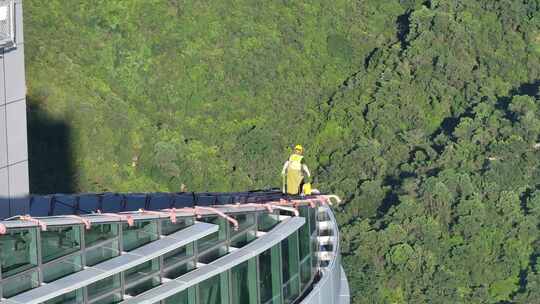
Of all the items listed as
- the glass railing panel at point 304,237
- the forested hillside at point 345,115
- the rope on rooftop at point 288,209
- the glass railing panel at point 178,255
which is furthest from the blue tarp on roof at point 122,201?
the forested hillside at point 345,115

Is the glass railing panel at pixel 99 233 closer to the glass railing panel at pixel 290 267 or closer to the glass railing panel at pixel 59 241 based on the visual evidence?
the glass railing panel at pixel 59 241

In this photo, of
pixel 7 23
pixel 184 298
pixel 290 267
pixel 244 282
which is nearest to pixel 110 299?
pixel 184 298

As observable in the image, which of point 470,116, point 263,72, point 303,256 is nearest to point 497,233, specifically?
point 470,116

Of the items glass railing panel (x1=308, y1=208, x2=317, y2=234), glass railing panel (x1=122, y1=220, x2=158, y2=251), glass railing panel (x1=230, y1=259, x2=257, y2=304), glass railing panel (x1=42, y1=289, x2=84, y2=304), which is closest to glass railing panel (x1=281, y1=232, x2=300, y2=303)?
glass railing panel (x1=230, y1=259, x2=257, y2=304)

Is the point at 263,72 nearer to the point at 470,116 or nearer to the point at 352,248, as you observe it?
the point at 470,116

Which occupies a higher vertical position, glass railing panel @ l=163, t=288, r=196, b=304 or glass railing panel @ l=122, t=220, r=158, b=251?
glass railing panel @ l=122, t=220, r=158, b=251

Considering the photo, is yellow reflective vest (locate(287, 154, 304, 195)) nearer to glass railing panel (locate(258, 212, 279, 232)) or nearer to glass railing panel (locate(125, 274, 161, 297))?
glass railing panel (locate(258, 212, 279, 232))
